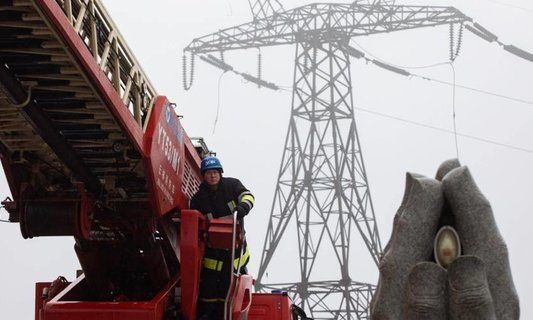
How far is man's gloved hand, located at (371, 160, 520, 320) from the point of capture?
22.5 ft

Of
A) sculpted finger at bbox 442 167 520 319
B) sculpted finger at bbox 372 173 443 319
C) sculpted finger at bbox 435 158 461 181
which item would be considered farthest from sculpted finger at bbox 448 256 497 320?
sculpted finger at bbox 435 158 461 181

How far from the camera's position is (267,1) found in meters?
38.3

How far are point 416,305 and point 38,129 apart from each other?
12.5 ft

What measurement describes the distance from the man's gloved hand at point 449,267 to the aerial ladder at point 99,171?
260cm

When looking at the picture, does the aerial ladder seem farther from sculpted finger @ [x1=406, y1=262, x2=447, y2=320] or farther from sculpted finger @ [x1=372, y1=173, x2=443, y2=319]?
sculpted finger @ [x1=406, y1=262, x2=447, y2=320]

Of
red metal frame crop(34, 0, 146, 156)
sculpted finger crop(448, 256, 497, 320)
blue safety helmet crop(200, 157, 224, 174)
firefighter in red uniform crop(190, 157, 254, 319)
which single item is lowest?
sculpted finger crop(448, 256, 497, 320)

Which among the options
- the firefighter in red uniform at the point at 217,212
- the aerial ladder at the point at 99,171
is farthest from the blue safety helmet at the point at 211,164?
the aerial ladder at the point at 99,171

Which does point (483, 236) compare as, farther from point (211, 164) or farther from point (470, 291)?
point (211, 164)

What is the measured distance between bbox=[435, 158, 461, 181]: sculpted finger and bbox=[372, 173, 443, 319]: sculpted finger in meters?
0.38

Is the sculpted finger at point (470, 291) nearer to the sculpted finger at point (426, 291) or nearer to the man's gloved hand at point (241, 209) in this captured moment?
the sculpted finger at point (426, 291)

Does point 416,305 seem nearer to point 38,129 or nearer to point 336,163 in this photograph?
point 38,129

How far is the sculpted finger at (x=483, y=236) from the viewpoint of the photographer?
699cm

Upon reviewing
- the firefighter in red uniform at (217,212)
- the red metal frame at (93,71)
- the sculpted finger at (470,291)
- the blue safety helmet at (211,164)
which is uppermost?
the red metal frame at (93,71)

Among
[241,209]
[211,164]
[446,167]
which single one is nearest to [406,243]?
[446,167]
